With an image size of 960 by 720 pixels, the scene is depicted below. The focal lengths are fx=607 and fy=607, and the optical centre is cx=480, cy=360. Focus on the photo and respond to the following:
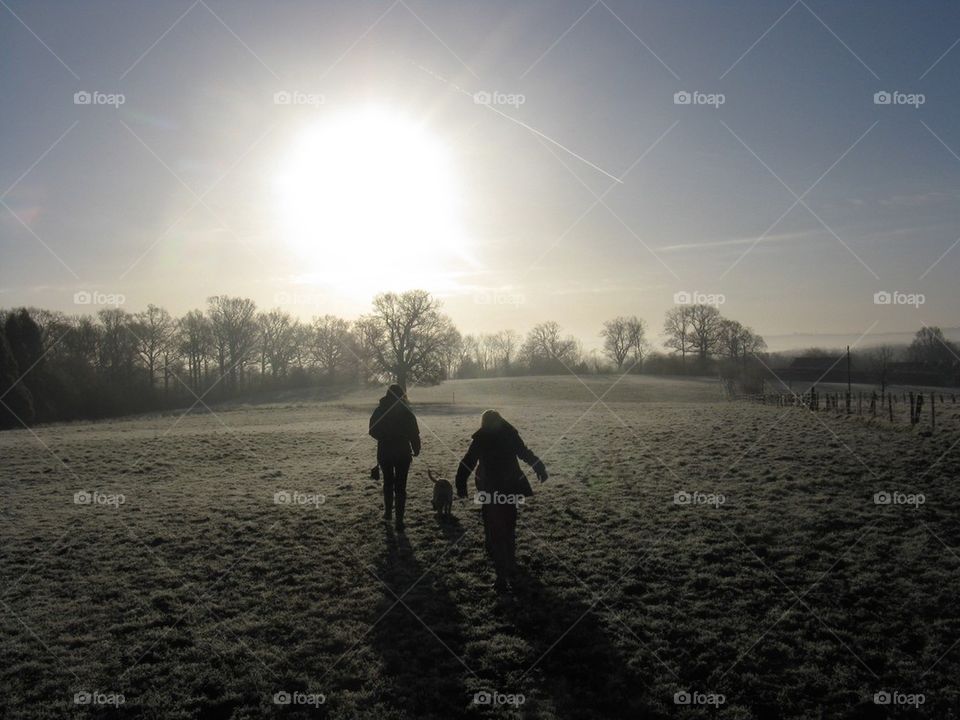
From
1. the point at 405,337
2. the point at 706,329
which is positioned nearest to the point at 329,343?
the point at 405,337

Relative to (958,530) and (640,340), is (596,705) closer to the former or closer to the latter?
(958,530)

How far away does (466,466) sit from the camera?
30.9 ft

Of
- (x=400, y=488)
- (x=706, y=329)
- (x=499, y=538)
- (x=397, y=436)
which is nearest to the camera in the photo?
(x=499, y=538)

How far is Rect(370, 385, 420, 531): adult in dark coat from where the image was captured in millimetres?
11328

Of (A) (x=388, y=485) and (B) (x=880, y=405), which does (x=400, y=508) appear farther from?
(B) (x=880, y=405)

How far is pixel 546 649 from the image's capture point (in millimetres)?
6926

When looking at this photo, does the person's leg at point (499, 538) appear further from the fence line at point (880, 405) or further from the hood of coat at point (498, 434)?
the fence line at point (880, 405)

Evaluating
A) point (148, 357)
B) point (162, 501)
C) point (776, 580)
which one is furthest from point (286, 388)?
point (776, 580)

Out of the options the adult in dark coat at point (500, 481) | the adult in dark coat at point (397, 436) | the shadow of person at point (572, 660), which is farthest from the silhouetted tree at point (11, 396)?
the shadow of person at point (572, 660)

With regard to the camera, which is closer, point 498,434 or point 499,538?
point 499,538

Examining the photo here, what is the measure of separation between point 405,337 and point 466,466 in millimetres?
48930

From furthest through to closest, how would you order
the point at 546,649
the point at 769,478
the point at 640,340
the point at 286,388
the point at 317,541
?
the point at 640,340, the point at 286,388, the point at 769,478, the point at 317,541, the point at 546,649

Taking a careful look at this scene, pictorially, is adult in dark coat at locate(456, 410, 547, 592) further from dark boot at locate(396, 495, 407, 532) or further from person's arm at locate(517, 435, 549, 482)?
dark boot at locate(396, 495, 407, 532)

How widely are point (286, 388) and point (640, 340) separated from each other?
51.8 m
